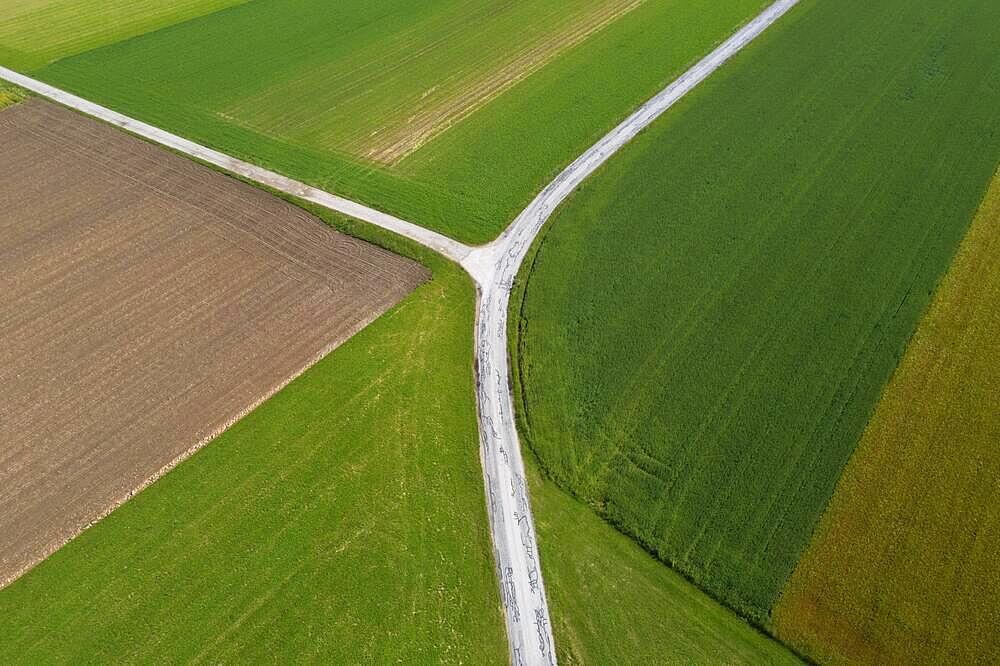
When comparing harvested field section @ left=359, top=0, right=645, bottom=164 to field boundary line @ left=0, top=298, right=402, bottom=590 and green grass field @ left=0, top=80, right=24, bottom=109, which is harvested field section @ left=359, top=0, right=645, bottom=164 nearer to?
field boundary line @ left=0, top=298, right=402, bottom=590

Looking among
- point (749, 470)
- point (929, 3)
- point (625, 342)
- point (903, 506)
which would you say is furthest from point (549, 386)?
point (929, 3)

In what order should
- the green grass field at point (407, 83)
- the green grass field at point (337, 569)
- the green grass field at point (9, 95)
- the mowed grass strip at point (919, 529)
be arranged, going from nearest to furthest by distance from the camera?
1. the mowed grass strip at point (919, 529)
2. the green grass field at point (337, 569)
3. the green grass field at point (407, 83)
4. the green grass field at point (9, 95)

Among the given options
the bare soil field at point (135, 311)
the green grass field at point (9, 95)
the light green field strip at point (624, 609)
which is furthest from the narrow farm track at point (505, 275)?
the bare soil field at point (135, 311)

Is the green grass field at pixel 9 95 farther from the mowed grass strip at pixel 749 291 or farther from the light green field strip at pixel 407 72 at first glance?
the mowed grass strip at pixel 749 291

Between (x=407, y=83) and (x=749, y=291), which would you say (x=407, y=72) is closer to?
(x=407, y=83)

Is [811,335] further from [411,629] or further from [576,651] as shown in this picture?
[411,629]

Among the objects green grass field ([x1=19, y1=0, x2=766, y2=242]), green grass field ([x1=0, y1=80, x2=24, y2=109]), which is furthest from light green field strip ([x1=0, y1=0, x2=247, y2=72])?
green grass field ([x1=0, y1=80, x2=24, y2=109])

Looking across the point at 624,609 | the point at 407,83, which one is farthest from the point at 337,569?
the point at 407,83
